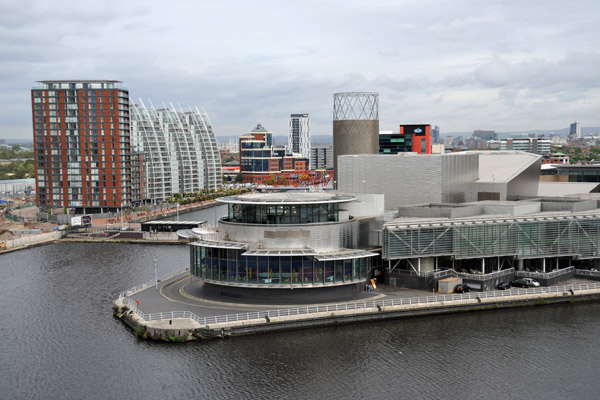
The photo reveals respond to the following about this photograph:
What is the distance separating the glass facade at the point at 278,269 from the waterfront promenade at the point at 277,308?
70.7 inches

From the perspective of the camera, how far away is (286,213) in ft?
170

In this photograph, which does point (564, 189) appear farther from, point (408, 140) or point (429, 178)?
point (408, 140)

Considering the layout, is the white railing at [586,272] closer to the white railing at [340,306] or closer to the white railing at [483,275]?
the white railing at [340,306]

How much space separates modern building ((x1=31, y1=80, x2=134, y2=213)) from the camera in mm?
112000

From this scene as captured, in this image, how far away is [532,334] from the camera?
145 ft

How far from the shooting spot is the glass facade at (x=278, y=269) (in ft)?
158

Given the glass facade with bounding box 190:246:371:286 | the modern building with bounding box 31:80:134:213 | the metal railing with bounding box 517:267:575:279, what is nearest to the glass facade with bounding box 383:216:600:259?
the metal railing with bounding box 517:267:575:279

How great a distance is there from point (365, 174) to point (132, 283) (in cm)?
2795

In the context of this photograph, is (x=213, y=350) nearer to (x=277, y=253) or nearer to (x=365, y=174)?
(x=277, y=253)

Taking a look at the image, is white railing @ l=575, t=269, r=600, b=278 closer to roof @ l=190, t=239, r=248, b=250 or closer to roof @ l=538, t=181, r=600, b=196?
roof @ l=190, t=239, r=248, b=250

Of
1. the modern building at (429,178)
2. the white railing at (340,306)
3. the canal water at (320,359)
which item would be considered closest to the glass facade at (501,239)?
the white railing at (340,306)

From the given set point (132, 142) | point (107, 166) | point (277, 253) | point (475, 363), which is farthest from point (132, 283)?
point (132, 142)

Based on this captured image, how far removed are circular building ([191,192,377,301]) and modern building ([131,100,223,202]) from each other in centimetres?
8482

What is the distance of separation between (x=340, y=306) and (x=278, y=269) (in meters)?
5.51
